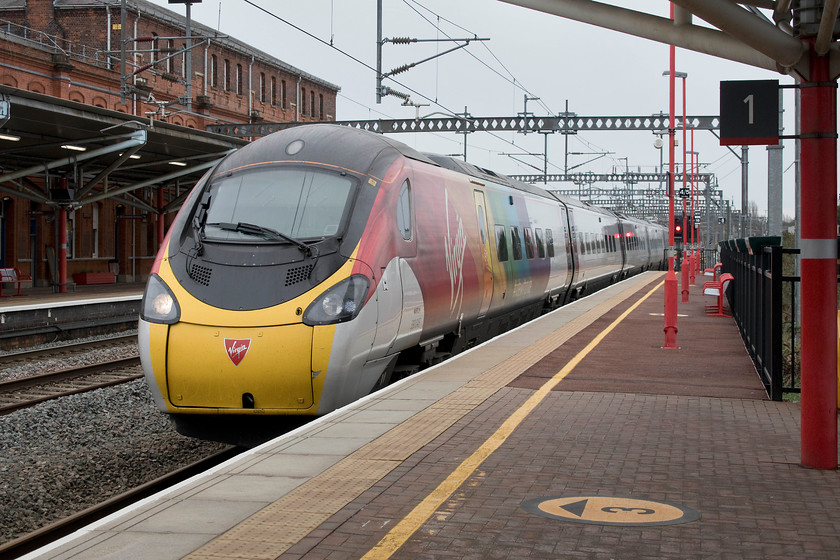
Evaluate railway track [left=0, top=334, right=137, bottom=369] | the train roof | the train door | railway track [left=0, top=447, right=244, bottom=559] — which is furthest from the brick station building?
railway track [left=0, top=447, right=244, bottom=559]

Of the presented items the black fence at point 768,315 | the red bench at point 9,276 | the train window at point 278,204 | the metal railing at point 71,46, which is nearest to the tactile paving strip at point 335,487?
the train window at point 278,204

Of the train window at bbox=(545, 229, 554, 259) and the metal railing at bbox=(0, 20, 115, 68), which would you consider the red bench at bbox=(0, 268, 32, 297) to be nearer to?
the train window at bbox=(545, 229, 554, 259)

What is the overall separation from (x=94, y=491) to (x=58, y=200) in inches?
810

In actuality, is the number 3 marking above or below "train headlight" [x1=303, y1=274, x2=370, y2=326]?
below

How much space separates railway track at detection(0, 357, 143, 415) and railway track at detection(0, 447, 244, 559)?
340 centimetres

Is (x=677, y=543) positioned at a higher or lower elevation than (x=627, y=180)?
lower

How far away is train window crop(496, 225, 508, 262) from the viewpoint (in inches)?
604

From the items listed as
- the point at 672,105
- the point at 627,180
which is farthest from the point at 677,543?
the point at 627,180

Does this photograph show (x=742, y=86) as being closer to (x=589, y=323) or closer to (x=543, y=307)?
(x=589, y=323)

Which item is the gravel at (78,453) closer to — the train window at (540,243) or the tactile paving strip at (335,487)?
the tactile paving strip at (335,487)

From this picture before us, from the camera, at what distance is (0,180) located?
80.0 feet

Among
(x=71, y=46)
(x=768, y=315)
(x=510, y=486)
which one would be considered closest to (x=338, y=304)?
(x=510, y=486)

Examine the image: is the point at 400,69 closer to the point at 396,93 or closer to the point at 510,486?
the point at 396,93

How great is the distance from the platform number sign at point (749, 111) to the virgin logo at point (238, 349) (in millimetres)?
4191
